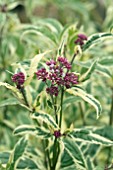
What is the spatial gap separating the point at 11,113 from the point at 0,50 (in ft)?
1.41

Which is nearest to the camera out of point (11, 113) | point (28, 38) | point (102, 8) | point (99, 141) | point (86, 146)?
point (99, 141)

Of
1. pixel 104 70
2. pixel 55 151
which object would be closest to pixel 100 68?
pixel 104 70

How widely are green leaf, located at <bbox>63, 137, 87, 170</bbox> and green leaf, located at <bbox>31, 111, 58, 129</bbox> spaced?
224mm

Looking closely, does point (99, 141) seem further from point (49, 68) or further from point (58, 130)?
point (49, 68)

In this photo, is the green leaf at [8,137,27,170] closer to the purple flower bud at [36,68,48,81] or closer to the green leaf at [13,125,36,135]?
the green leaf at [13,125,36,135]

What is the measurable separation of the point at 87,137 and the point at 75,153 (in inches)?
3.5

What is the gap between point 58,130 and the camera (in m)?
1.63

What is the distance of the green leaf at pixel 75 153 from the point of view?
175cm

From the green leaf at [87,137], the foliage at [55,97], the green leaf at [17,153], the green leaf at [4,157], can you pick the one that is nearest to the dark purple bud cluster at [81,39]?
the foliage at [55,97]

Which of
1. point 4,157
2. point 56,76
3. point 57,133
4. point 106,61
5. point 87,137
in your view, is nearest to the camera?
point 56,76

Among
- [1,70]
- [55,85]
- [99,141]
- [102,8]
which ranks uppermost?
[102,8]

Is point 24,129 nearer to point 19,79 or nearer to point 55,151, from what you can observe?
point 55,151

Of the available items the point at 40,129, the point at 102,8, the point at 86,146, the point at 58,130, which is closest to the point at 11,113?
the point at 86,146

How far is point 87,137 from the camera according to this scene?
176cm
